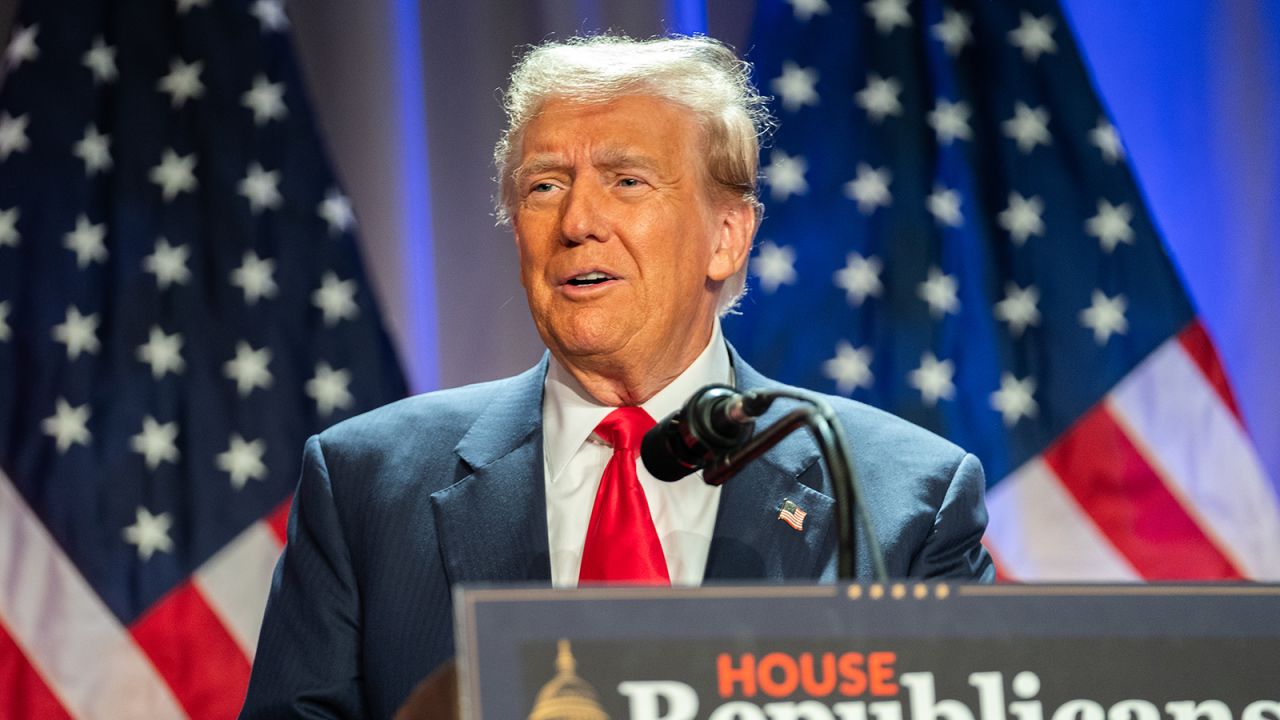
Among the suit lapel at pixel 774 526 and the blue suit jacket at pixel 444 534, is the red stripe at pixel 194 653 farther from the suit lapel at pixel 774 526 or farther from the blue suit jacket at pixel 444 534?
the suit lapel at pixel 774 526

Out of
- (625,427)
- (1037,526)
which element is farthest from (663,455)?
(1037,526)

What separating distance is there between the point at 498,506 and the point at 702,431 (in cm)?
72

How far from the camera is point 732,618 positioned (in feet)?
3.17

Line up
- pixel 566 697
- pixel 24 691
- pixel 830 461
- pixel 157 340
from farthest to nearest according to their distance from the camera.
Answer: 1. pixel 157 340
2. pixel 24 691
3. pixel 830 461
4. pixel 566 697

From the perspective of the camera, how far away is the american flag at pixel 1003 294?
123 inches

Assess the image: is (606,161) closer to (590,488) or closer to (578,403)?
(578,403)

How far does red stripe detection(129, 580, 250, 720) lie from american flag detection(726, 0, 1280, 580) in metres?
1.27

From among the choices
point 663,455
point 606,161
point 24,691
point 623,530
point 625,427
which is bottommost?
point 24,691

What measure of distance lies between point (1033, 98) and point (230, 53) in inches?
70.6

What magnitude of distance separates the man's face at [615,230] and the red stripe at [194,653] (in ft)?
4.38

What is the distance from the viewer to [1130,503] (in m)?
3.12

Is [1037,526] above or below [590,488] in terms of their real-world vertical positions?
below

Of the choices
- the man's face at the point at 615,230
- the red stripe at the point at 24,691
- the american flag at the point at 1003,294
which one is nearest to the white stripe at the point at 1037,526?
the american flag at the point at 1003,294

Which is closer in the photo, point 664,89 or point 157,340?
point 664,89
